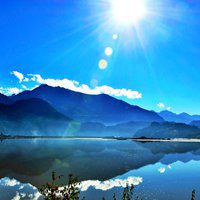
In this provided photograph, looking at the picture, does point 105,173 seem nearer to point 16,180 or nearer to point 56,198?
point 16,180

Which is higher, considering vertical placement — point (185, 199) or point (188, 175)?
point (188, 175)

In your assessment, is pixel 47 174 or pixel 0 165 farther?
pixel 0 165

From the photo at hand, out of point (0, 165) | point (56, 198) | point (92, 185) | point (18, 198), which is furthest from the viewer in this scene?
point (0, 165)

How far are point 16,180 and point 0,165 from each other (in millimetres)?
20946

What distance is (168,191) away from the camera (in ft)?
128

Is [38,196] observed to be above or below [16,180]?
below

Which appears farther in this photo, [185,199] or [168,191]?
[168,191]

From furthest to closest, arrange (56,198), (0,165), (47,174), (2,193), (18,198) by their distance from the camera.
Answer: (0,165) < (47,174) < (2,193) < (18,198) < (56,198)

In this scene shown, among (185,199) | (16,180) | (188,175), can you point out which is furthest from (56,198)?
(188,175)

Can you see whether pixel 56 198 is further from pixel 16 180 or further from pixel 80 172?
pixel 80 172

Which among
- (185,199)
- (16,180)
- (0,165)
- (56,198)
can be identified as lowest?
(56,198)

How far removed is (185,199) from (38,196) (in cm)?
1672

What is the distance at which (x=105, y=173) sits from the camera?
56.5 metres

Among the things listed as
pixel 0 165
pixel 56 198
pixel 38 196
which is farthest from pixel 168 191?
pixel 0 165
